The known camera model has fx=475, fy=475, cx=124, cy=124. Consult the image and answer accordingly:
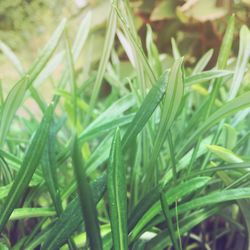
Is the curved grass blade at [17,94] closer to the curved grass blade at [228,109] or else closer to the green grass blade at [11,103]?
the green grass blade at [11,103]

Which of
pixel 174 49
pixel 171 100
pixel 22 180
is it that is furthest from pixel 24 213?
pixel 174 49

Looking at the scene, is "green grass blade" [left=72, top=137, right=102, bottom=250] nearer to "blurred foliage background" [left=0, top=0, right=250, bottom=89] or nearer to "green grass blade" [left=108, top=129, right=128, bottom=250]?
"green grass blade" [left=108, top=129, right=128, bottom=250]

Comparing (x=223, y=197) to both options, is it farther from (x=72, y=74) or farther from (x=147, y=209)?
(x=72, y=74)

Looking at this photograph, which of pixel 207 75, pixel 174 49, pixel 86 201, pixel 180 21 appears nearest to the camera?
pixel 86 201

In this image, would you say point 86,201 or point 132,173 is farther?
point 132,173

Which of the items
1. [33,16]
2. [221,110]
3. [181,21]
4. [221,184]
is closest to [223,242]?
[221,184]

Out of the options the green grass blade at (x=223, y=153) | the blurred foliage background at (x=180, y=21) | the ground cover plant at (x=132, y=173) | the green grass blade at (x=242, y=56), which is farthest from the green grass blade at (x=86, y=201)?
the blurred foliage background at (x=180, y=21)

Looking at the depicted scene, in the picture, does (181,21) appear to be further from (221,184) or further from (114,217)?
(114,217)
